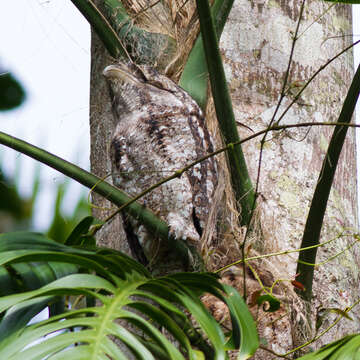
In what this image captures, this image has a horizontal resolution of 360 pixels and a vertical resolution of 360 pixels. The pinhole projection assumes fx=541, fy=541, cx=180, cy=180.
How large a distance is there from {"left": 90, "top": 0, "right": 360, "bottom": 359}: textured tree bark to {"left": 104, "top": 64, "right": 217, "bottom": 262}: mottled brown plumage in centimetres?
12

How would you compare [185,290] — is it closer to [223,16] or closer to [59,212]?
[59,212]

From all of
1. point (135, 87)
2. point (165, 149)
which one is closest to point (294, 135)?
point (165, 149)

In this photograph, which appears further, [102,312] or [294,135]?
[294,135]

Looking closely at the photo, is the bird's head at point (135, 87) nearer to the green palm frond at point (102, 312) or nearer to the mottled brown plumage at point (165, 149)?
the mottled brown plumage at point (165, 149)

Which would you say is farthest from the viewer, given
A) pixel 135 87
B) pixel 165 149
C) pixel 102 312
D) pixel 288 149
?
pixel 135 87

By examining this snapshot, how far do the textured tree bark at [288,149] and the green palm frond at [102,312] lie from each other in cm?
40

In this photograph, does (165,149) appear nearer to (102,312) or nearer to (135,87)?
(135,87)

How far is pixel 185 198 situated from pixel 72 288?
Answer: 0.91 meters

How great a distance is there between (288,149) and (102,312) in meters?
0.92

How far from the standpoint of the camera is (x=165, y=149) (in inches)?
62.4

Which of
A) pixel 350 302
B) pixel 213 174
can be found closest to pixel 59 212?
pixel 213 174

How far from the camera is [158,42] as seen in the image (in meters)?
1.63

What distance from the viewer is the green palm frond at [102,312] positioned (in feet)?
1.94

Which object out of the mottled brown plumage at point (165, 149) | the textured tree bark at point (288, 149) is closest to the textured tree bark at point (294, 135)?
the textured tree bark at point (288, 149)
